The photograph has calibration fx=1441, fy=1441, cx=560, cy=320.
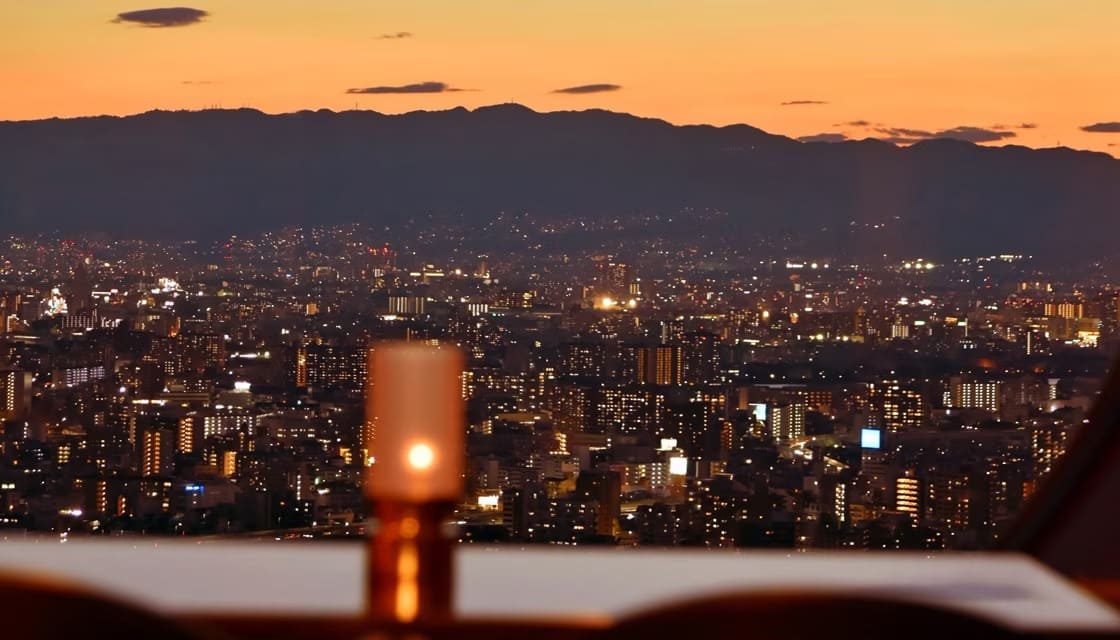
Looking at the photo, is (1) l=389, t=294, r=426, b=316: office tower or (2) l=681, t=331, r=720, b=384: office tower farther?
(2) l=681, t=331, r=720, b=384: office tower

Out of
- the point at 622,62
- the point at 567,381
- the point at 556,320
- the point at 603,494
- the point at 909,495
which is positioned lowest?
the point at 909,495

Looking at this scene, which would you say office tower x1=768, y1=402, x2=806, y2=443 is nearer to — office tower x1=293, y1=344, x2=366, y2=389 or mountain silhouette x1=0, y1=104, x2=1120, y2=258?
mountain silhouette x1=0, y1=104, x2=1120, y2=258

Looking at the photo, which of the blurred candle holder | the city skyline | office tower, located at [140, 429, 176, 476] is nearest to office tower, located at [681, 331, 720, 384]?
the city skyline

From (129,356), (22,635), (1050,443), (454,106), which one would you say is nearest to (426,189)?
(454,106)

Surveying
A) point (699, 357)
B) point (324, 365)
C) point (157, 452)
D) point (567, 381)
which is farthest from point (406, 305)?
point (699, 357)

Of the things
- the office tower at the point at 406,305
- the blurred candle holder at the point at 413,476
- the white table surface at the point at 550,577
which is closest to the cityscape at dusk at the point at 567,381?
the office tower at the point at 406,305

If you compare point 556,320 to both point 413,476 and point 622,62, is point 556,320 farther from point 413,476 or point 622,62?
point 413,476

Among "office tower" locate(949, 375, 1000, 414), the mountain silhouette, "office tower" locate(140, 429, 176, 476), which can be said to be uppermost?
the mountain silhouette

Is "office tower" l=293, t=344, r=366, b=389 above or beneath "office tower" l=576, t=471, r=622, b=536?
above

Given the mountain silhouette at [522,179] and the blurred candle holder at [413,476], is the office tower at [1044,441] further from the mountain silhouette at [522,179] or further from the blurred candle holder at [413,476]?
the blurred candle holder at [413,476]
